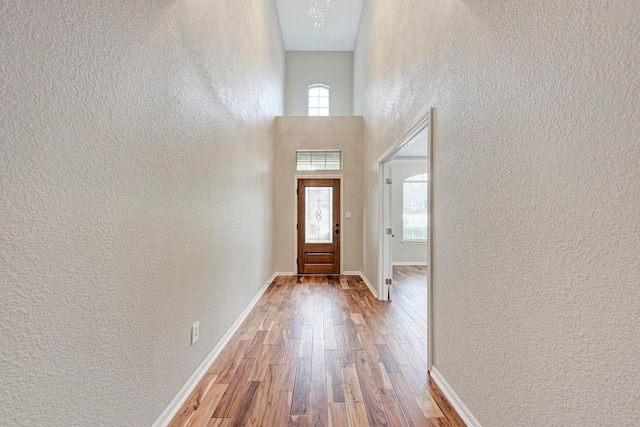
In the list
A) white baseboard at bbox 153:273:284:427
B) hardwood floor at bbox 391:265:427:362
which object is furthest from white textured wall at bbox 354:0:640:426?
white baseboard at bbox 153:273:284:427

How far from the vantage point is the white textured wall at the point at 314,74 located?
7.16 meters

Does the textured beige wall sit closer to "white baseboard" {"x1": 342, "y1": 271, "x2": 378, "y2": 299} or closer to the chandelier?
"white baseboard" {"x1": 342, "y1": 271, "x2": 378, "y2": 299}

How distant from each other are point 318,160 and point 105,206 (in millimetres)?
4792

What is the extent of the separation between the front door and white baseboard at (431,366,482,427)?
3.73m

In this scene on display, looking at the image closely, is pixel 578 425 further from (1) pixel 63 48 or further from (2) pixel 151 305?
(1) pixel 63 48

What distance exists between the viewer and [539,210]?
1.13m

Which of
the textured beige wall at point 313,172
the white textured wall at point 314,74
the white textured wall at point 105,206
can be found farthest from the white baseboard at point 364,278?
the white textured wall at point 314,74

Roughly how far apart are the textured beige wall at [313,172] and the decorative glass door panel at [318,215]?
0.84 ft

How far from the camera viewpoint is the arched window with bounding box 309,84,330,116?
730 centimetres

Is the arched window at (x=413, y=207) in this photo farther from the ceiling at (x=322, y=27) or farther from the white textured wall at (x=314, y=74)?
the ceiling at (x=322, y=27)

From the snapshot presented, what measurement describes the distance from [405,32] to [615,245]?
269 cm

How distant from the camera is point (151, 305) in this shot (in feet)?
4.92

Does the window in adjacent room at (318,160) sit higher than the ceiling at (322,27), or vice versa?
the ceiling at (322,27)

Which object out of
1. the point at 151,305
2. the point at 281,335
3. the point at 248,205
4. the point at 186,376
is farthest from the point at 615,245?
the point at 248,205
